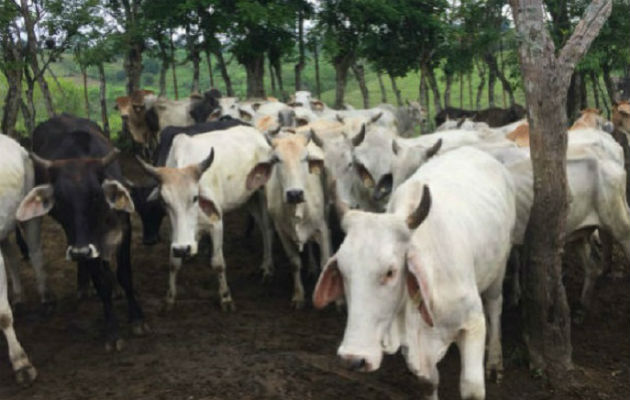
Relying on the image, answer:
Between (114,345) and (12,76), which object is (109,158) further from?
(12,76)

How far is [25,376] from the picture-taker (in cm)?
554

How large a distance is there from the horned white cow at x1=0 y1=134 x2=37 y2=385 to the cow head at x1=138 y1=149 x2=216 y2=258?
1.09m

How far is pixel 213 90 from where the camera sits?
17.8m

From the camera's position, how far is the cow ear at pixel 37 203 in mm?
5969

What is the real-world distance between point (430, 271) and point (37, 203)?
3607 mm

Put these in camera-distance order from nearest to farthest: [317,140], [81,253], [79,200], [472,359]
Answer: [472,359], [81,253], [79,200], [317,140]

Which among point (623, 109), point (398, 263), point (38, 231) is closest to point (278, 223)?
point (38, 231)

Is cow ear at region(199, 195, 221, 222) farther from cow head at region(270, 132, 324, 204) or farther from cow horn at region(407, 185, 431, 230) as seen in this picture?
cow horn at region(407, 185, 431, 230)

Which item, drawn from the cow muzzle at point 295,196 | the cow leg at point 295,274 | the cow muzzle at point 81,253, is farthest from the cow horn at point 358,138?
the cow muzzle at point 81,253

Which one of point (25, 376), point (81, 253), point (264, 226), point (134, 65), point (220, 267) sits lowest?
point (25, 376)

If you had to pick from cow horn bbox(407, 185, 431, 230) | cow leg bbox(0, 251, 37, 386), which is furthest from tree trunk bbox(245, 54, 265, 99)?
cow horn bbox(407, 185, 431, 230)

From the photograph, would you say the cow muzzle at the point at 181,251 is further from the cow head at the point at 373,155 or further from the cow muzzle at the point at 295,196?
the cow head at the point at 373,155

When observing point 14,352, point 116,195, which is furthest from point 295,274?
point 14,352

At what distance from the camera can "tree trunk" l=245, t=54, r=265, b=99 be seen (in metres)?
19.8
